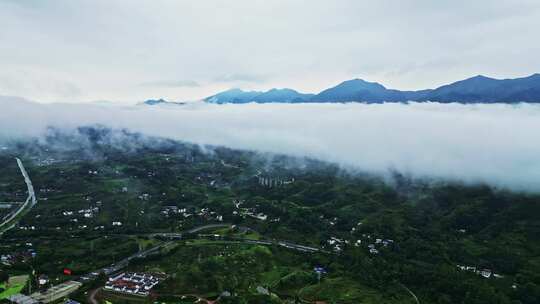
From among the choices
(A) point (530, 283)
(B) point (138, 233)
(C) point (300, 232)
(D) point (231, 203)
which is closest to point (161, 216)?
(B) point (138, 233)

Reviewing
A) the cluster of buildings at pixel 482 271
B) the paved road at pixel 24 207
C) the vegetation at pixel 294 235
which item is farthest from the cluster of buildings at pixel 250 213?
the paved road at pixel 24 207

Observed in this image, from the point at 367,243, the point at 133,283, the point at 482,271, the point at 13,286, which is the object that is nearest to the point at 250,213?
the point at 367,243

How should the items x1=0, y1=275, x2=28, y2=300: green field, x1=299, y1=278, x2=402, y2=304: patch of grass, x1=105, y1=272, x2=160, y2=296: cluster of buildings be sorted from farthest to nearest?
x1=299, y1=278, x2=402, y2=304: patch of grass, x1=105, y1=272, x2=160, y2=296: cluster of buildings, x1=0, y1=275, x2=28, y2=300: green field

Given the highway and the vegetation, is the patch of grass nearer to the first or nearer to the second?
the vegetation

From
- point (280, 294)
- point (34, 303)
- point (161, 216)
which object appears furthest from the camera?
point (161, 216)

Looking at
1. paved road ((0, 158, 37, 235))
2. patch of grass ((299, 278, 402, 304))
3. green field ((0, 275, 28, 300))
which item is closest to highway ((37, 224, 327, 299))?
green field ((0, 275, 28, 300))

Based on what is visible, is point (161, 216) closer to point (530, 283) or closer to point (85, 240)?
point (85, 240)

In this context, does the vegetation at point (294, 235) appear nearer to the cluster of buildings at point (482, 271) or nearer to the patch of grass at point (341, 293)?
the patch of grass at point (341, 293)

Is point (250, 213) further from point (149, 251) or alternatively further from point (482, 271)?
point (482, 271)
